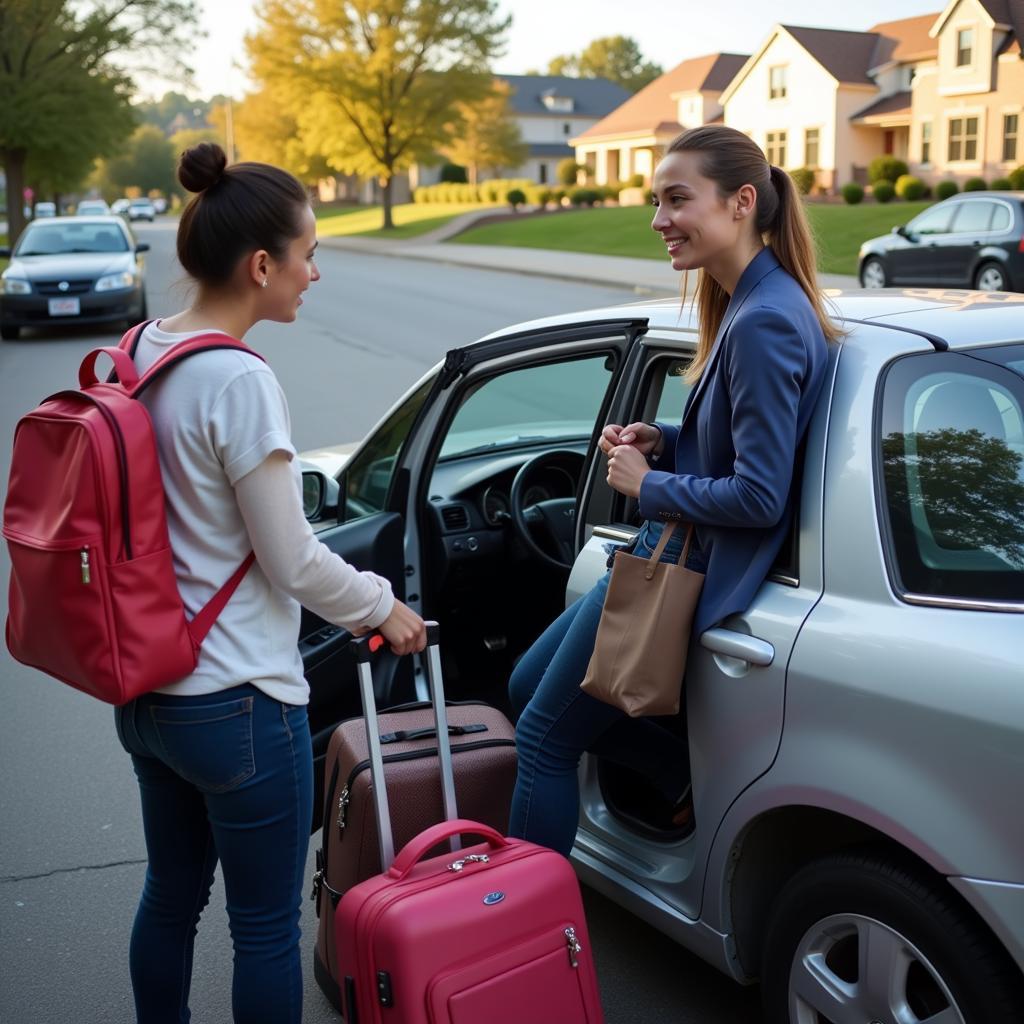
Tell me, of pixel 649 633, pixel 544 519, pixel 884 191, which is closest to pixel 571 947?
pixel 649 633

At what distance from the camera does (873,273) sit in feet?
76.0

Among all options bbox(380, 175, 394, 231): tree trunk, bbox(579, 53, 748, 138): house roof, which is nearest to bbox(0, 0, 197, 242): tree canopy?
bbox(380, 175, 394, 231): tree trunk

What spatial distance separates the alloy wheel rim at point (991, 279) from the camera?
773 inches

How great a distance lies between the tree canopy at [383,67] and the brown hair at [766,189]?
5396 centimetres

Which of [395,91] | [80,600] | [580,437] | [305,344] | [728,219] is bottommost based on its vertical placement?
[305,344]

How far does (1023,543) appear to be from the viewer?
2256mm

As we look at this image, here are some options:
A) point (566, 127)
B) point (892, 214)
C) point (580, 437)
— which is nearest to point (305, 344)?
point (580, 437)

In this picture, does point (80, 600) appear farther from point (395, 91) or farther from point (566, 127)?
point (566, 127)

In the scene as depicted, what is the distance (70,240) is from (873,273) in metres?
13.6

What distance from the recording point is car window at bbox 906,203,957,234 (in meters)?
21.0

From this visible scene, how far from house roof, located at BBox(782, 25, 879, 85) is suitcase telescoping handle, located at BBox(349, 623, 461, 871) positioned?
2173 inches

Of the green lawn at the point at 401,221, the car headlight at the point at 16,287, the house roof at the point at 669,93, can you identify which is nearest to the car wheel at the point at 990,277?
the car headlight at the point at 16,287

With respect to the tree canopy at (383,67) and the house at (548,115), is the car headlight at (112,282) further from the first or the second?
the house at (548,115)

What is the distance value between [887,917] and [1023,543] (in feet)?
2.29
